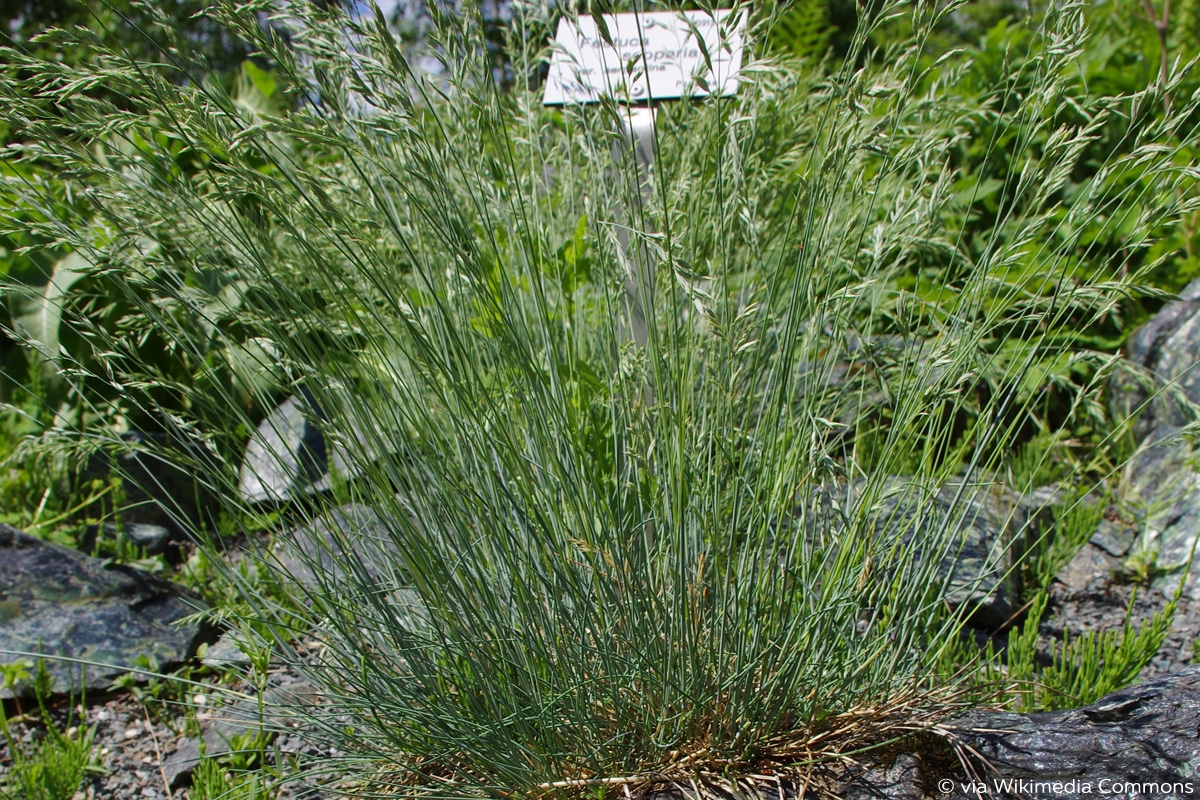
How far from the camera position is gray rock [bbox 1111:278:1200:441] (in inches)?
107

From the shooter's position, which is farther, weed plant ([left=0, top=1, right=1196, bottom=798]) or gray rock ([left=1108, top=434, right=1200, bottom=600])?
gray rock ([left=1108, top=434, right=1200, bottom=600])

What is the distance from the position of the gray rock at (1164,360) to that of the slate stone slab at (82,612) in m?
2.98

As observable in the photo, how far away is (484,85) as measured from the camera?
120cm

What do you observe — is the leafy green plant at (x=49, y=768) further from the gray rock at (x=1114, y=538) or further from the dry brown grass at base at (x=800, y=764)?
the gray rock at (x=1114, y=538)

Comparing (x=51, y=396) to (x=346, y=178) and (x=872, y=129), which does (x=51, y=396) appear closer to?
(x=346, y=178)

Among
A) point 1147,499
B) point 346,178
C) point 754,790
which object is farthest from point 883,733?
point 1147,499

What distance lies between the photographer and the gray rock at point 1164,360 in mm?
2721

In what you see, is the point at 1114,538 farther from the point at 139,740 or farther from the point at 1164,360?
the point at 139,740

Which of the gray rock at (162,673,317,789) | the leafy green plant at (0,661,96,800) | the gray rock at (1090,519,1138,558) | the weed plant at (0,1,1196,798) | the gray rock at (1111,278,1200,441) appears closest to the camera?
the weed plant at (0,1,1196,798)

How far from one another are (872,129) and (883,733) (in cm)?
99

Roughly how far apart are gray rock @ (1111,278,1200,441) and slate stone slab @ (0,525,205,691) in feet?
9.77

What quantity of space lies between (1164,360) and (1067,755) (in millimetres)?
2005

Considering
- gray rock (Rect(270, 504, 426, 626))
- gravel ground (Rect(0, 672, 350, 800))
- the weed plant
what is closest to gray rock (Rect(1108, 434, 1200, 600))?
the weed plant

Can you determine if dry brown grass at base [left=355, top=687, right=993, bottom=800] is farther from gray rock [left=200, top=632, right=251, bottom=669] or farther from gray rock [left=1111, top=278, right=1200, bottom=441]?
gray rock [left=1111, top=278, right=1200, bottom=441]
